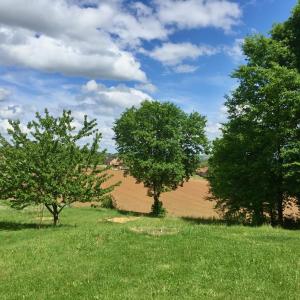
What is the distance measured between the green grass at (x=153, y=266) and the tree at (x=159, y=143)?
3711 cm

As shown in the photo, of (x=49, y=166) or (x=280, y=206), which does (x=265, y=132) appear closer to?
(x=280, y=206)

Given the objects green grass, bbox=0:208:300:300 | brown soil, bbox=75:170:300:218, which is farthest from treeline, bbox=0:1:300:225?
brown soil, bbox=75:170:300:218

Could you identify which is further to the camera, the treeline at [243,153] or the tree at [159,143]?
the tree at [159,143]

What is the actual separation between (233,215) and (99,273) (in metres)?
30.7

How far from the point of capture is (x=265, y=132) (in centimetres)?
3512

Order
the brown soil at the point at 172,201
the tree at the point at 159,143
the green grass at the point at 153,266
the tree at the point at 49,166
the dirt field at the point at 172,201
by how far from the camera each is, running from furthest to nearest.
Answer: the dirt field at the point at 172,201 < the brown soil at the point at 172,201 < the tree at the point at 159,143 < the tree at the point at 49,166 < the green grass at the point at 153,266

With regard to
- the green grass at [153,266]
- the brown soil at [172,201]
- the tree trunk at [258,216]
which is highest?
the brown soil at [172,201]

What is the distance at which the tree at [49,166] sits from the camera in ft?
97.3

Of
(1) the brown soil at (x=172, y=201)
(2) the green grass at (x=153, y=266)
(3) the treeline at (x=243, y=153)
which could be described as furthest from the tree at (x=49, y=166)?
(1) the brown soil at (x=172, y=201)

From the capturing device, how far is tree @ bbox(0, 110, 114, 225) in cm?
2967

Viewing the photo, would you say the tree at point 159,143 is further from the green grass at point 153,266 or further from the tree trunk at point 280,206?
the green grass at point 153,266

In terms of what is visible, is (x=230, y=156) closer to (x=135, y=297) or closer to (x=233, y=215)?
(x=233, y=215)

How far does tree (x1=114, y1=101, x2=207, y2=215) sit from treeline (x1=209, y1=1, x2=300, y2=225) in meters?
18.1

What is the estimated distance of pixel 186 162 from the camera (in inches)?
2445
